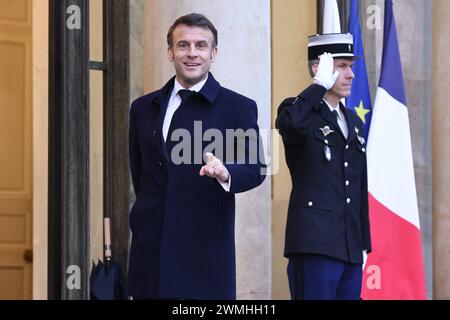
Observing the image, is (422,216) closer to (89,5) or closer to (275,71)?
(275,71)

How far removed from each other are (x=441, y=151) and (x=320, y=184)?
8.18ft

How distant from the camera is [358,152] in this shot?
6.79 m

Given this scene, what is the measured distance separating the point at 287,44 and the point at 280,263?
152cm

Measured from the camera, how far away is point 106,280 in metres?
8.34

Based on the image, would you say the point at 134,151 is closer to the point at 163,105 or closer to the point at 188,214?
the point at 163,105

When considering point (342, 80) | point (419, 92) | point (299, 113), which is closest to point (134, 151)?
point (299, 113)

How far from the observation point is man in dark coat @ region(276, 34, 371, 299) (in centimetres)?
652

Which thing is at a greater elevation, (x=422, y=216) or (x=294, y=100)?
(x=294, y=100)

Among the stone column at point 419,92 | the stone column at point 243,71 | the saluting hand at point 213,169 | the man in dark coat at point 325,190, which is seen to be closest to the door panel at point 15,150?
the stone column at point 243,71

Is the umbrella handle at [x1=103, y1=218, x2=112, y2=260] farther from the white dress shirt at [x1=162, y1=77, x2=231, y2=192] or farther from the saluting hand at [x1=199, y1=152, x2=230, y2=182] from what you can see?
the saluting hand at [x1=199, y1=152, x2=230, y2=182]

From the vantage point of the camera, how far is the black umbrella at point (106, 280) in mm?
8289

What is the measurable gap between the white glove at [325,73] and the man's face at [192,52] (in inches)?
31.9

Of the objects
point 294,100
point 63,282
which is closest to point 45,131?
point 63,282

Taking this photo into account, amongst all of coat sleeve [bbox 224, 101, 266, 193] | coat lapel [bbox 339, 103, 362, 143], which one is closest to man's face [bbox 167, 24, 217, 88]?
coat sleeve [bbox 224, 101, 266, 193]
